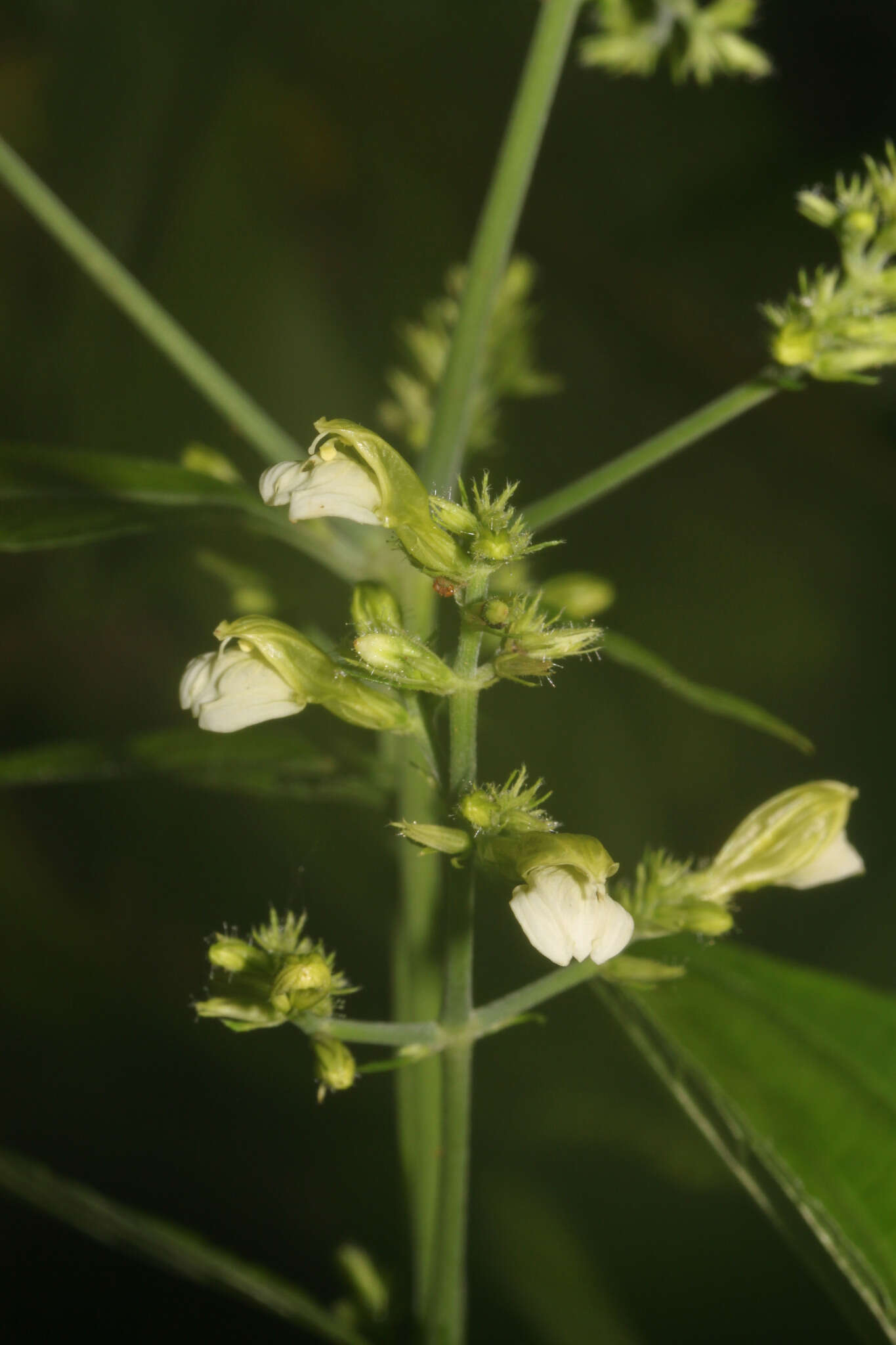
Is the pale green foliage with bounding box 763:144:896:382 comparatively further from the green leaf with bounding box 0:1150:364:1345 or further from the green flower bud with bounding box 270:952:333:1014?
the green leaf with bounding box 0:1150:364:1345

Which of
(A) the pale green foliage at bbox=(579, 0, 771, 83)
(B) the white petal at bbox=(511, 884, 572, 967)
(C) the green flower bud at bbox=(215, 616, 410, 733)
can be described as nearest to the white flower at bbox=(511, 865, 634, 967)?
(B) the white petal at bbox=(511, 884, 572, 967)

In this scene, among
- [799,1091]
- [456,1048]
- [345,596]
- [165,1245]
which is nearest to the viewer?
[456,1048]

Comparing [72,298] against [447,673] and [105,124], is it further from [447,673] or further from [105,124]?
[447,673]

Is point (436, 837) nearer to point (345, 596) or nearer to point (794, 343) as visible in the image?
point (794, 343)

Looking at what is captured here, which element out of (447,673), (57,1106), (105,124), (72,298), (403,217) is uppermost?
(403,217)

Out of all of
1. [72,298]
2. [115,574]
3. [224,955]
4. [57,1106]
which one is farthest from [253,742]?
[72,298]

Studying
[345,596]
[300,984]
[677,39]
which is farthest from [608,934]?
[345,596]
